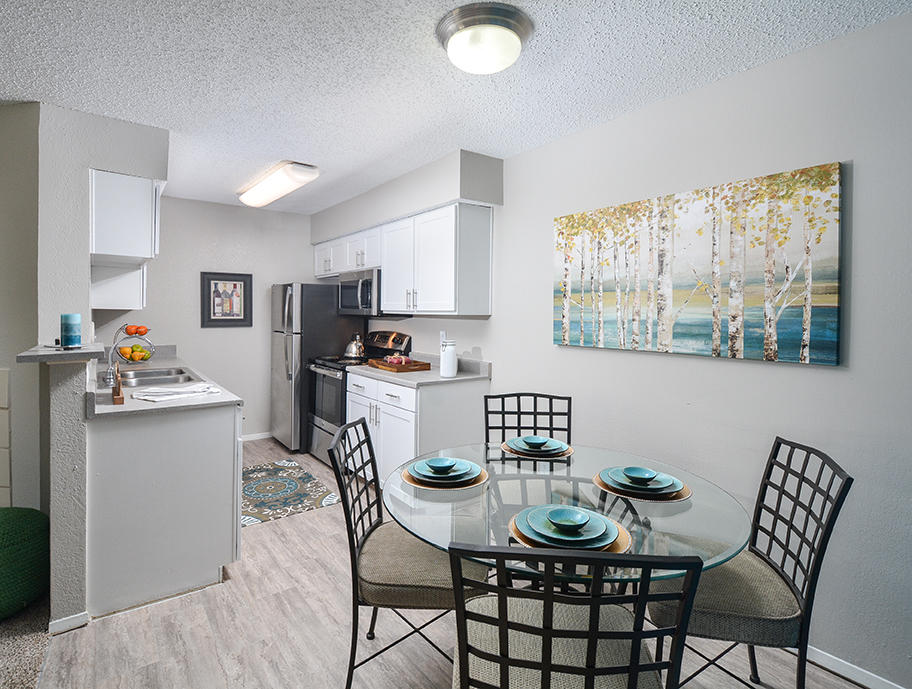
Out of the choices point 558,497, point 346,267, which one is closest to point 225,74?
point 558,497

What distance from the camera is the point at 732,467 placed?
7.52 feet

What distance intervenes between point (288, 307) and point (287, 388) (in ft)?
2.55

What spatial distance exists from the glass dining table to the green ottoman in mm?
1778

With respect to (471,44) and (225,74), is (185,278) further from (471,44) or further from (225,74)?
(471,44)

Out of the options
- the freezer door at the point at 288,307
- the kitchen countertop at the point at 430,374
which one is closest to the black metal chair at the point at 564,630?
the kitchen countertop at the point at 430,374

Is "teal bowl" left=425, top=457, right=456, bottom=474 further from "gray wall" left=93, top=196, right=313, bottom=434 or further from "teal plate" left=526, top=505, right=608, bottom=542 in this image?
"gray wall" left=93, top=196, right=313, bottom=434

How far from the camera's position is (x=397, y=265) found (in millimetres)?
4094

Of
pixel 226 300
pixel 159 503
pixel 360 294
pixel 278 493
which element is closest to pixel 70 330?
pixel 159 503

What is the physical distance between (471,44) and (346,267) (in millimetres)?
3220

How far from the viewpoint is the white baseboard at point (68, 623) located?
2150mm

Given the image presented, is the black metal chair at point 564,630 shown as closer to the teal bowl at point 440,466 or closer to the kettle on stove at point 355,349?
the teal bowl at point 440,466

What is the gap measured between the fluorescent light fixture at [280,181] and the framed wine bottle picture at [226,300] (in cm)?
105

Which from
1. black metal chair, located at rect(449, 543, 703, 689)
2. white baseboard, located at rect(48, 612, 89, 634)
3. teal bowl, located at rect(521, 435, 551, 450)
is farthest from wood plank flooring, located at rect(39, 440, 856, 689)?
teal bowl, located at rect(521, 435, 551, 450)

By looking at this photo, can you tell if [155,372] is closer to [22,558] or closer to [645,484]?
[22,558]
